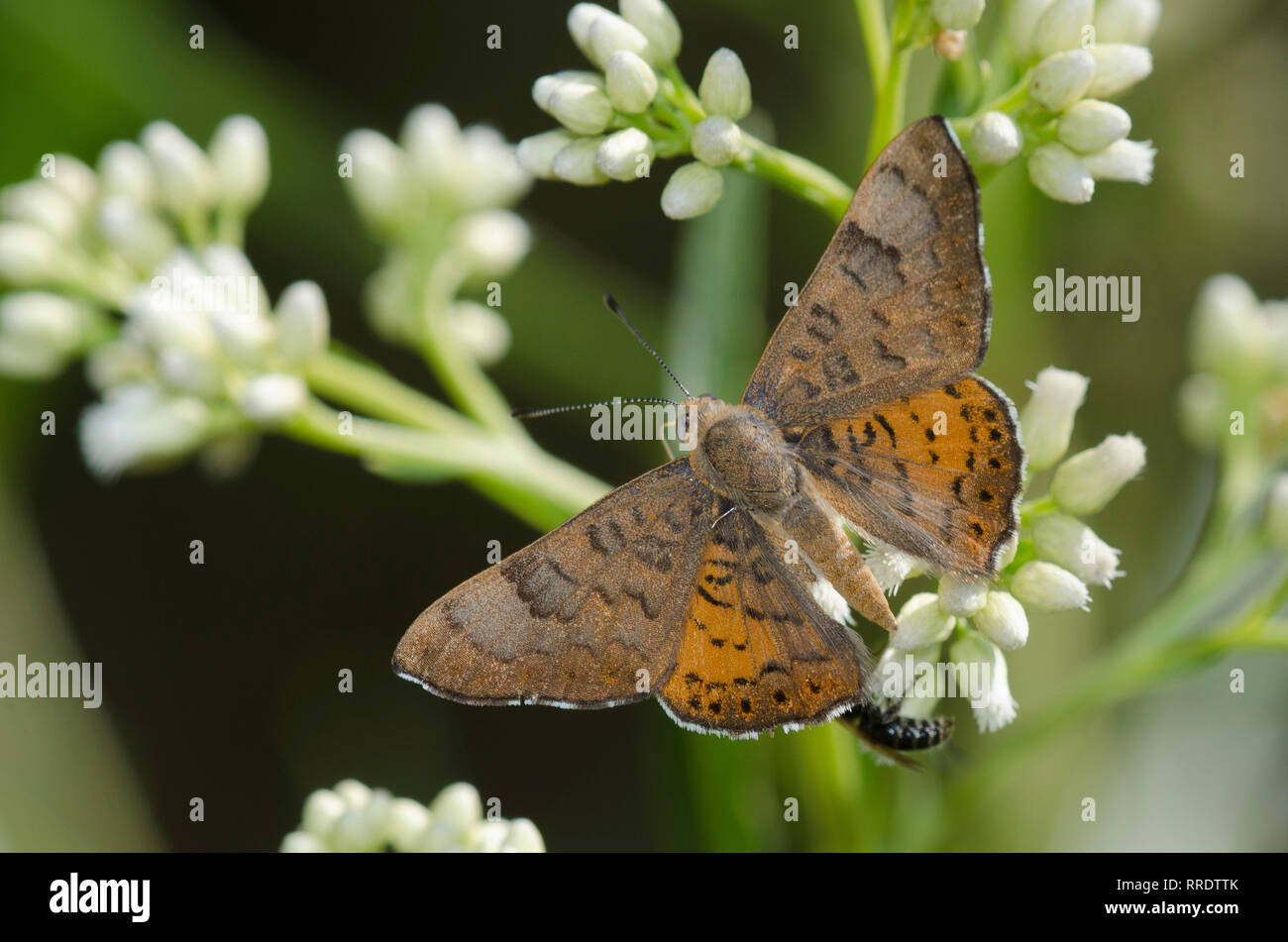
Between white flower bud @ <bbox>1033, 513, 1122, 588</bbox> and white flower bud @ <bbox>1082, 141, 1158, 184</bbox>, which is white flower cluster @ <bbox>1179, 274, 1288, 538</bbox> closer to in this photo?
white flower bud @ <bbox>1033, 513, 1122, 588</bbox>

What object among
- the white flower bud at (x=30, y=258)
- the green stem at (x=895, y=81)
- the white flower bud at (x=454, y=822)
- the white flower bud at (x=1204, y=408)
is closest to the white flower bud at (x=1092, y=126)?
the green stem at (x=895, y=81)

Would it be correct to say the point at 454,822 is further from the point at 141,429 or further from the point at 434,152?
the point at 434,152

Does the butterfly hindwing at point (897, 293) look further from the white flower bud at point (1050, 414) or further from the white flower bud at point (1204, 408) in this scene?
the white flower bud at point (1204, 408)

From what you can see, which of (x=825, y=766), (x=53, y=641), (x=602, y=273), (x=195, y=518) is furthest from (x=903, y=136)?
(x=53, y=641)

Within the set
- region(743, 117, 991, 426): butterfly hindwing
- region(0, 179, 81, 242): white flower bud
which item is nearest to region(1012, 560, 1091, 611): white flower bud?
region(743, 117, 991, 426): butterfly hindwing

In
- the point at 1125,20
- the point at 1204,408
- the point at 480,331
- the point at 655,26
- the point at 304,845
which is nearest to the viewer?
the point at 1125,20

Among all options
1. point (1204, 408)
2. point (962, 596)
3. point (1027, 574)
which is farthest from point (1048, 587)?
point (1204, 408)
